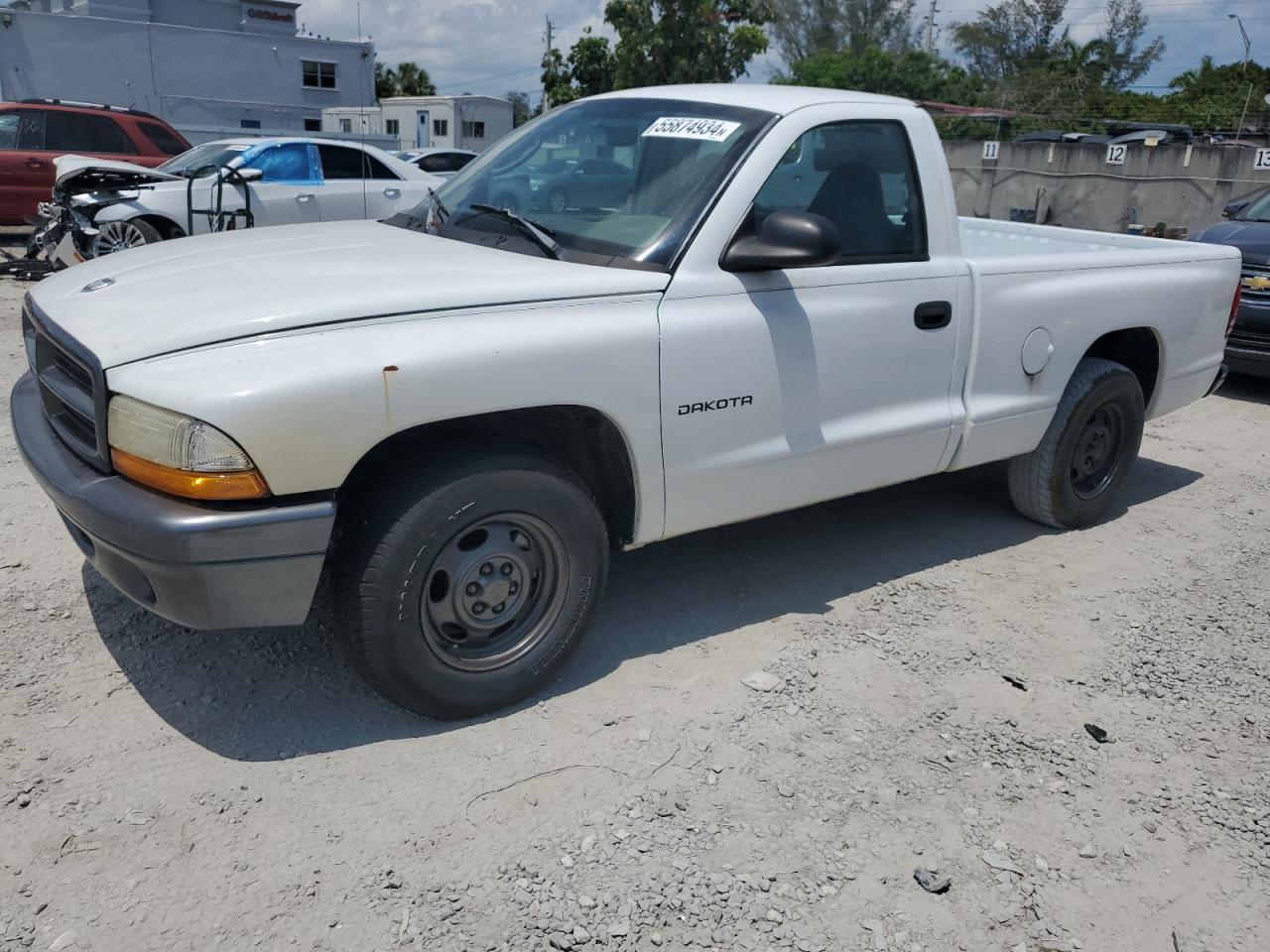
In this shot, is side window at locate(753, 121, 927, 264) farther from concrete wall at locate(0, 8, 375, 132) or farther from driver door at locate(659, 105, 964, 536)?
concrete wall at locate(0, 8, 375, 132)

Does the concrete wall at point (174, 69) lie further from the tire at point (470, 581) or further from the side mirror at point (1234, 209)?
the tire at point (470, 581)

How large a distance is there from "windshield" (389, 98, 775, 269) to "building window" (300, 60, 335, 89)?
3971cm

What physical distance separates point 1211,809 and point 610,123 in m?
3.07

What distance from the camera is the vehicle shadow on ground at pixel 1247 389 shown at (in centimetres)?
862

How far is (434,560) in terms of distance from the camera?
3121 mm

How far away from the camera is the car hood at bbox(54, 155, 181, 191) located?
9.66 meters

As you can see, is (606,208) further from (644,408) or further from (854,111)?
(854,111)

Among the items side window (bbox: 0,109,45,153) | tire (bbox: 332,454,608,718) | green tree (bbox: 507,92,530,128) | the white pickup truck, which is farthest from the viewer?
green tree (bbox: 507,92,530,128)

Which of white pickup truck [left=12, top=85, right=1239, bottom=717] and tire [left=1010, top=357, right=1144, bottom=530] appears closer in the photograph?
white pickup truck [left=12, top=85, right=1239, bottom=717]

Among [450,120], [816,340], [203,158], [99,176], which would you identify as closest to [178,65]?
[450,120]

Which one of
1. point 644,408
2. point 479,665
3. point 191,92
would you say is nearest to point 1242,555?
point 644,408

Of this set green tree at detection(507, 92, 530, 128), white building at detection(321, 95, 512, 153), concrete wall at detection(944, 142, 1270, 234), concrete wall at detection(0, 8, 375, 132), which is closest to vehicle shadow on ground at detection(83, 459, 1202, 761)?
concrete wall at detection(944, 142, 1270, 234)

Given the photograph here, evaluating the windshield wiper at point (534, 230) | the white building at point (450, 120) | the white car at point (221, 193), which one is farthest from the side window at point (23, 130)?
the white building at point (450, 120)

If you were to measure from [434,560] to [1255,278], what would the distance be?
7.77 meters
